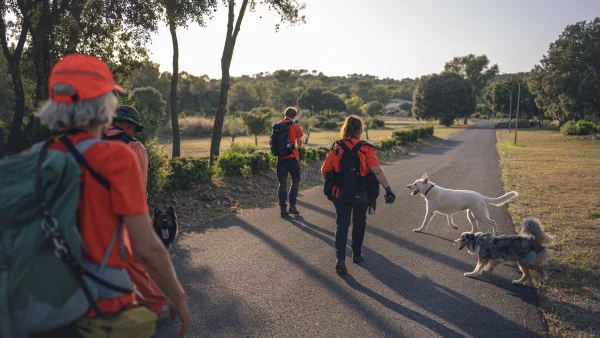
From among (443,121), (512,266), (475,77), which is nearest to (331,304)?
(512,266)

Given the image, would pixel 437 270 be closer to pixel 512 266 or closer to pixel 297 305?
pixel 512 266

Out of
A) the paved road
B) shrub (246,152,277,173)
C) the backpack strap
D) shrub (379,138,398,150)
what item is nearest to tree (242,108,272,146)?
shrub (379,138,398,150)

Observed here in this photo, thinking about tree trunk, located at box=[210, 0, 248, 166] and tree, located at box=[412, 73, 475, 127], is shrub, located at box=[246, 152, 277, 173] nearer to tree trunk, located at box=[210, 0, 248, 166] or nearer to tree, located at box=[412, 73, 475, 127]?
tree trunk, located at box=[210, 0, 248, 166]

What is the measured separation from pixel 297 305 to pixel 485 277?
→ 2608 millimetres

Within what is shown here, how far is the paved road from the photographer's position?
4105 millimetres

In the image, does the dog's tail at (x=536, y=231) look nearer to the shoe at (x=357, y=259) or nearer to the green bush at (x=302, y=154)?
the shoe at (x=357, y=259)

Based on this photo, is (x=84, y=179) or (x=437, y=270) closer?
(x=84, y=179)

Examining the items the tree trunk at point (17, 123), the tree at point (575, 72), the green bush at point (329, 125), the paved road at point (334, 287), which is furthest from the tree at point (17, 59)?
the green bush at point (329, 125)

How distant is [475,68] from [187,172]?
4595 inches

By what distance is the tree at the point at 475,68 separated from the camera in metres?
112

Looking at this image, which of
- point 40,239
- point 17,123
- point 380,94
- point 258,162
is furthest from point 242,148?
point 380,94

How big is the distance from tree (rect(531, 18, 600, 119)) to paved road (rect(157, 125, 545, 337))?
47.9 m

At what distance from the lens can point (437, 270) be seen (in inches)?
226

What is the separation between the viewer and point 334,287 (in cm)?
505
